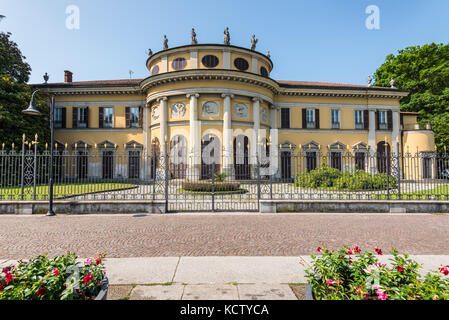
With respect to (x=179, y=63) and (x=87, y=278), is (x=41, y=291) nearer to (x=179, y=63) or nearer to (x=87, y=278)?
(x=87, y=278)

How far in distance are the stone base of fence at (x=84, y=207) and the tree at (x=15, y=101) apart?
1377 centimetres

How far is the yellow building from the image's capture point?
2122 centimetres

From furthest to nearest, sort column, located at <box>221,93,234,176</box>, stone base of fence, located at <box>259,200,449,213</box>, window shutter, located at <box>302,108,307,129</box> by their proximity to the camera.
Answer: window shutter, located at <box>302,108,307,129</box>
column, located at <box>221,93,234,176</box>
stone base of fence, located at <box>259,200,449,213</box>

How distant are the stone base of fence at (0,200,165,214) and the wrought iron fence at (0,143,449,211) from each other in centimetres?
40

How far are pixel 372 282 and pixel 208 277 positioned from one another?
219 cm

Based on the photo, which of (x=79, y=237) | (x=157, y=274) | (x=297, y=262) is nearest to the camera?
(x=157, y=274)

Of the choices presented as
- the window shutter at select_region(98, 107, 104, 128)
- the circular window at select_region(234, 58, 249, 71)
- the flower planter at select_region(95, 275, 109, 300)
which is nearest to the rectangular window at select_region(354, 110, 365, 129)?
the circular window at select_region(234, 58, 249, 71)

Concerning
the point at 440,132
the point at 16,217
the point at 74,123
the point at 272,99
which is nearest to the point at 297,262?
the point at 16,217

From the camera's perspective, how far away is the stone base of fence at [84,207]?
29.8 ft

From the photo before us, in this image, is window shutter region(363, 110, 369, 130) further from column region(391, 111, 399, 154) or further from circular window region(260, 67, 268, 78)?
circular window region(260, 67, 268, 78)

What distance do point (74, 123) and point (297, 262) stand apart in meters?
27.9

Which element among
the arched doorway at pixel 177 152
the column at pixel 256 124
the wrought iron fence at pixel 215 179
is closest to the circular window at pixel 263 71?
→ the column at pixel 256 124

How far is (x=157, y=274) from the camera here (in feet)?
12.3
